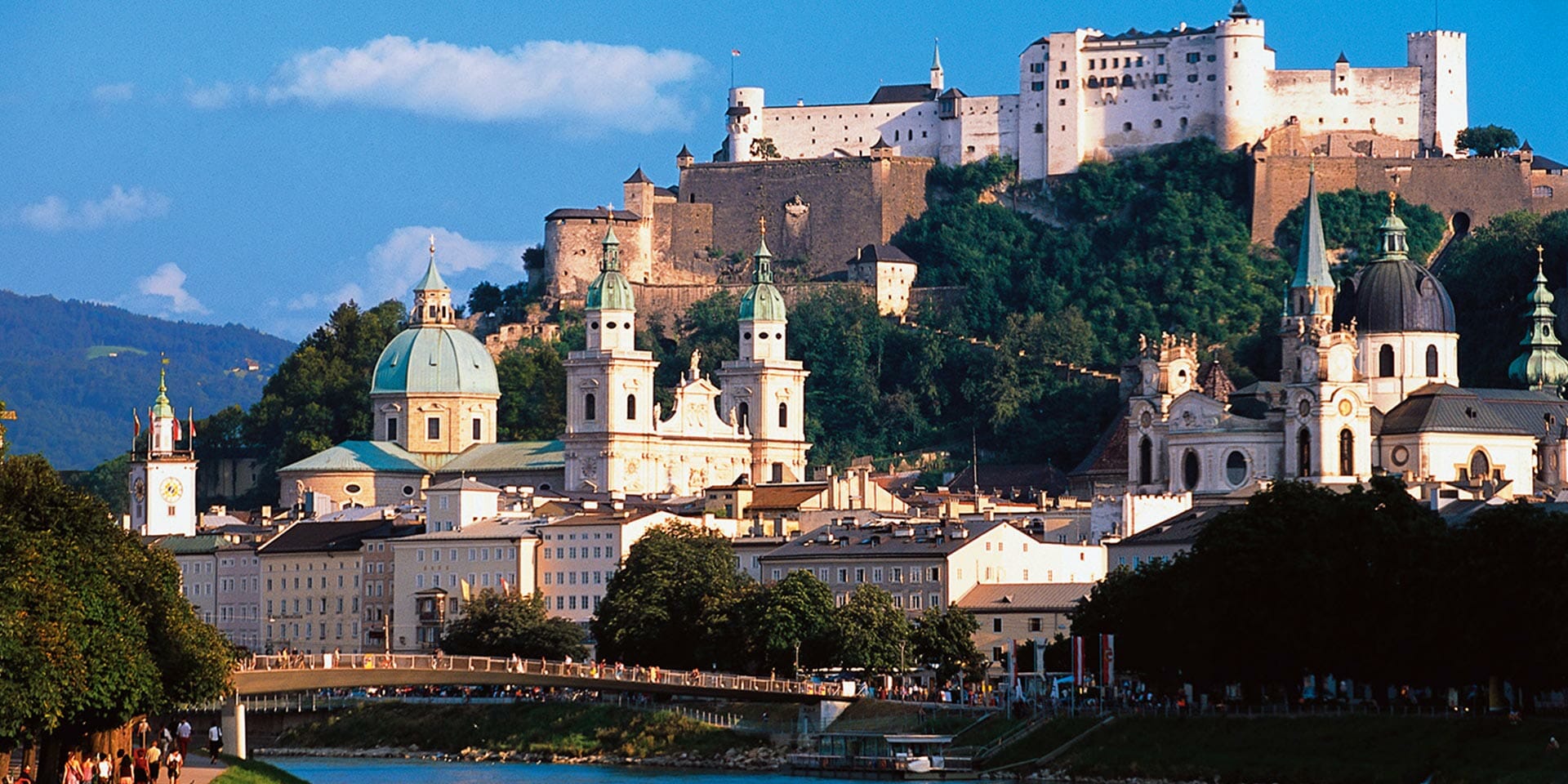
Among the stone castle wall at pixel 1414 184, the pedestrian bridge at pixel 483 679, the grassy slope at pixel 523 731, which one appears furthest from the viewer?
the stone castle wall at pixel 1414 184

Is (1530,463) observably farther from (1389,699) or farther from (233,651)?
(233,651)

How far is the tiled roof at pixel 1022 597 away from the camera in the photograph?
92938mm

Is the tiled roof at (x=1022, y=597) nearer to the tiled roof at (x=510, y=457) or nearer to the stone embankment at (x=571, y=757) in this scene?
the stone embankment at (x=571, y=757)

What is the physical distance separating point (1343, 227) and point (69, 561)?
105368mm

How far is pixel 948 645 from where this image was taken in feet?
292

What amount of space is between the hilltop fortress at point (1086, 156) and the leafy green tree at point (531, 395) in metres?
7.97

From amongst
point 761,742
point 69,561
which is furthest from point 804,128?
point 69,561

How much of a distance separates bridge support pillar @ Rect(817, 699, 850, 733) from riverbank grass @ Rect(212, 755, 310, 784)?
61.8ft

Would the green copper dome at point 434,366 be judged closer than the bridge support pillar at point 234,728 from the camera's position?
No

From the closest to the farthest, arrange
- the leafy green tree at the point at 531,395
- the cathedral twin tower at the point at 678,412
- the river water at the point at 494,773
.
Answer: the river water at the point at 494,773
the cathedral twin tower at the point at 678,412
the leafy green tree at the point at 531,395

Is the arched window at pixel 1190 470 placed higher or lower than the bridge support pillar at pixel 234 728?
higher

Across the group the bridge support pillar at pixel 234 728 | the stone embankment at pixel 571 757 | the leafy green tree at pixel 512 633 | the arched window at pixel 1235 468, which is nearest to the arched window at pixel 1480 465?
Answer: the arched window at pixel 1235 468

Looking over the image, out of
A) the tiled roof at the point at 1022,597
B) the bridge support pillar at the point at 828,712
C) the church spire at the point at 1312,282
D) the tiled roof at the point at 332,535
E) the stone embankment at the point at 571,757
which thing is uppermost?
the church spire at the point at 1312,282

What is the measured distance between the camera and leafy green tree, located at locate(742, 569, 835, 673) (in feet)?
286
